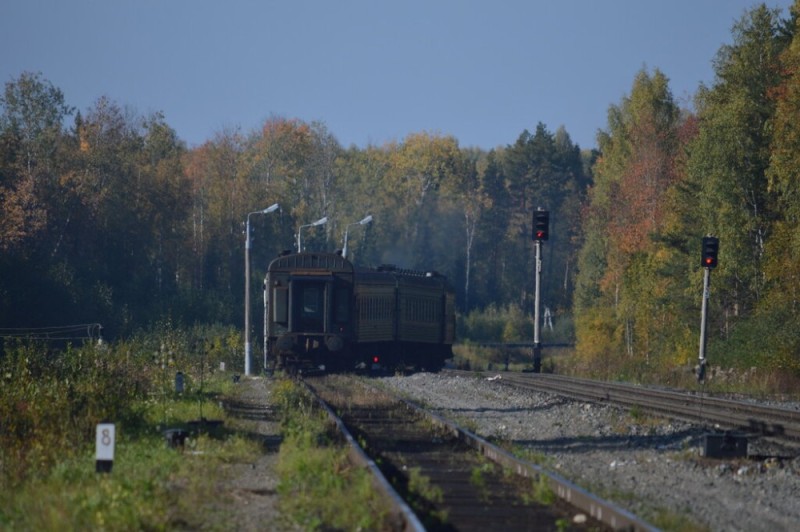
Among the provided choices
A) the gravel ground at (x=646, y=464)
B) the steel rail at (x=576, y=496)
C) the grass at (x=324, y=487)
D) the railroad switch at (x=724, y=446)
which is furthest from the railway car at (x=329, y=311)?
the railroad switch at (x=724, y=446)

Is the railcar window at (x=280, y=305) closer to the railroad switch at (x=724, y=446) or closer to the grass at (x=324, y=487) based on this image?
the grass at (x=324, y=487)

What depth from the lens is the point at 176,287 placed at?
64250 millimetres

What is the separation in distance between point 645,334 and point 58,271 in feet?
89.9

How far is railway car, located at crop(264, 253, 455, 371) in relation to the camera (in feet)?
113

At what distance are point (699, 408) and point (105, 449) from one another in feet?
41.7

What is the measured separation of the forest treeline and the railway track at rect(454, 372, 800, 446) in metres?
9.78

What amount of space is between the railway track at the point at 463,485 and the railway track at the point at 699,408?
4669 millimetres

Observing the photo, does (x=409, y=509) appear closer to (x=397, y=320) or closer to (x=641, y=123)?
(x=397, y=320)

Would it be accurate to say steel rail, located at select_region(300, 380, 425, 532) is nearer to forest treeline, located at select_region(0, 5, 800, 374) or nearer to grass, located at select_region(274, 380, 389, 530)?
grass, located at select_region(274, 380, 389, 530)

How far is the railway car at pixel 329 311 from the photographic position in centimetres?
3450

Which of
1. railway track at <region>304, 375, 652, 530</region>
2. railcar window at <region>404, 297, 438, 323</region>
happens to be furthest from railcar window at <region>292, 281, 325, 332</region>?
railway track at <region>304, 375, 652, 530</region>

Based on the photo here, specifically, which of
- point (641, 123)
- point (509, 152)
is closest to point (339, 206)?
point (509, 152)

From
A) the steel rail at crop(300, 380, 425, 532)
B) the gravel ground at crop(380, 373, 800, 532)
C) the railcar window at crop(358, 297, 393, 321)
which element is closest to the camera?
the steel rail at crop(300, 380, 425, 532)

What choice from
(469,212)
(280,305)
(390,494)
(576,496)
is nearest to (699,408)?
(576,496)
